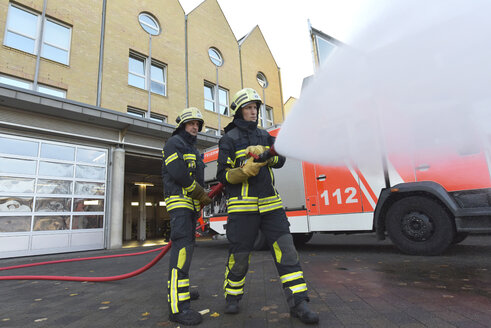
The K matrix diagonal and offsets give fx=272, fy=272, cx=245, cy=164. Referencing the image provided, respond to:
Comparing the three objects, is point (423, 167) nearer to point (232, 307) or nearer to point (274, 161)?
point (274, 161)

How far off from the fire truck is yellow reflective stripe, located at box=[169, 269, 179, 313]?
9.22 ft

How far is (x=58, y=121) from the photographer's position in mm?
8570

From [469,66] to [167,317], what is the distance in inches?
120

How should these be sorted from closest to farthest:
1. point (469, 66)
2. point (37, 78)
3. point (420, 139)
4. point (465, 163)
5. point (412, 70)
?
point (469, 66) < point (412, 70) < point (420, 139) < point (465, 163) < point (37, 78)

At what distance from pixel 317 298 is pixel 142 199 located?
15.2 meters

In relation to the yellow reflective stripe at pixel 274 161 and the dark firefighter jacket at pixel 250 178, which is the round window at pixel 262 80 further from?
the yellow reflective stripe at pixel 274 161

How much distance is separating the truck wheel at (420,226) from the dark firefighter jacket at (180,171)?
3.54m

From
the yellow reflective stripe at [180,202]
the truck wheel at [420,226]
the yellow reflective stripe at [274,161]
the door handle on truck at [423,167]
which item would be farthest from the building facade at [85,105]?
the door handle on truck at [423,167]

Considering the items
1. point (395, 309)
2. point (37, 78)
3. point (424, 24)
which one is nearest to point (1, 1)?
point (37, 78)

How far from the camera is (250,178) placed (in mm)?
2455

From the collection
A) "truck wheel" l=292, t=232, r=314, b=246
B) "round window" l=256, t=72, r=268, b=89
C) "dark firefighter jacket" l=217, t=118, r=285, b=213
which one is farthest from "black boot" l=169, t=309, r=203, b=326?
"round window" l=256, t=72, r=268, b=89

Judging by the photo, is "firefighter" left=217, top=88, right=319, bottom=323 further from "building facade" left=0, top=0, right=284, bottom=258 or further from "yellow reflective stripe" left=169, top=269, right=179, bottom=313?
"building facade" left=0, top=0, right=284, bottom=258

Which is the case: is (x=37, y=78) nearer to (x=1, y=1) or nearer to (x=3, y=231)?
(x=1, y=1)

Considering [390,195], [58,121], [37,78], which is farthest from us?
[37,78]
